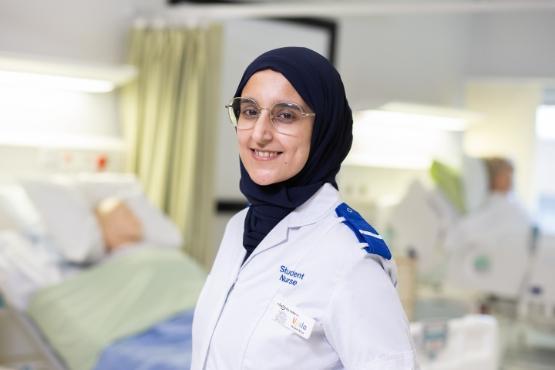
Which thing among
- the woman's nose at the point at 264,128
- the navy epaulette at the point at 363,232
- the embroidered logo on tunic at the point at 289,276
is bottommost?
the embroidered logo on tunic at the point at 289,276

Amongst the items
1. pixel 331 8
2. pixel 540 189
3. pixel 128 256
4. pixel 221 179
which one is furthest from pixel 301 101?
pixel 540 189

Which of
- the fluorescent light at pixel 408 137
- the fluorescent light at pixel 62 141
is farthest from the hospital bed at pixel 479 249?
the fluorescent light at pixel 62 141

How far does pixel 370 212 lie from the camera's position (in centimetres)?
586

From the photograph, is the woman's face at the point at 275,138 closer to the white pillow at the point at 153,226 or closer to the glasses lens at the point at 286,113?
the glasses lens at the point at 286,113

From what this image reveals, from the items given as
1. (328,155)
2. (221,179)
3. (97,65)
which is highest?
(97,65)

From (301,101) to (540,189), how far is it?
659 centimetres

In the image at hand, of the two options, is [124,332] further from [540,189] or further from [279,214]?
[540,189]

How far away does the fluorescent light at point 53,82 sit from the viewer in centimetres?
416

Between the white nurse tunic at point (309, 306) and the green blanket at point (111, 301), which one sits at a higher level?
the white nurse tunic at point (309, 306)

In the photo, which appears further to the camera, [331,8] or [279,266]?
[331,8]

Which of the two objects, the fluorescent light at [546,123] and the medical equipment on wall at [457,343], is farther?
the fluorescent light at [546,123]

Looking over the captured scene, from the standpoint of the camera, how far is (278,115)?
117 cm

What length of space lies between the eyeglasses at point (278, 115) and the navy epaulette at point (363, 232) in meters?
0.15

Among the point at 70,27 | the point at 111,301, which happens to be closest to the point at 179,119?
the point at 70,27
